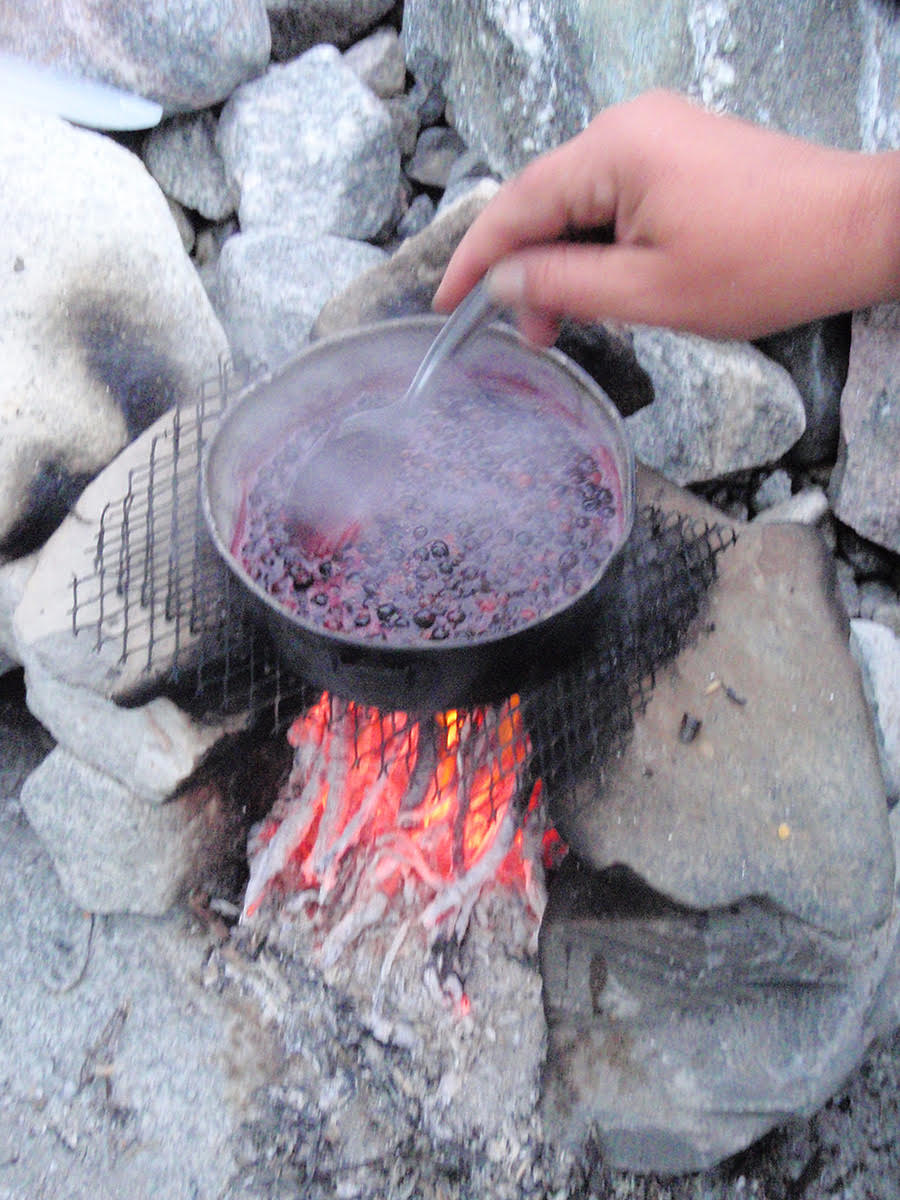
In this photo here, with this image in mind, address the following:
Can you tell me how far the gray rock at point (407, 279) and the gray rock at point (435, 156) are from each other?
0.94m

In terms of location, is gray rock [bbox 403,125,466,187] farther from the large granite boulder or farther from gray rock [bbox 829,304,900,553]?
the large granite boulder

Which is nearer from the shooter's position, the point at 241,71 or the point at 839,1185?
the point at 839,1185

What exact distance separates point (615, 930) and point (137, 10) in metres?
2.68

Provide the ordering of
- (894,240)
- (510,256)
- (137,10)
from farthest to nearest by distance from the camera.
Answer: (137,10)
(510,256)
(894,240)

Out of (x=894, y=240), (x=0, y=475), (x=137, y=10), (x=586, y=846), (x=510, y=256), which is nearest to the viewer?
(x=894, y=240)

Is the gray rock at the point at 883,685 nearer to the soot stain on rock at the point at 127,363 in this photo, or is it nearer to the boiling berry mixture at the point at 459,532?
the boiling berry mixture at the point at 459,532

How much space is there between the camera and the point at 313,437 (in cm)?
196

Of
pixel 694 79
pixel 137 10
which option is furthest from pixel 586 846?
pixel 137 10

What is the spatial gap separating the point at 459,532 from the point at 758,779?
2.39 feet

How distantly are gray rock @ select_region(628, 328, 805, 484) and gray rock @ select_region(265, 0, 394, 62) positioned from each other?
1565 mm

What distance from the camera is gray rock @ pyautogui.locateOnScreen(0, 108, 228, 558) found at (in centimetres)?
218

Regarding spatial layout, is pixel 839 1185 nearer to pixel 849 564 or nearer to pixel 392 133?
pixel 849 564

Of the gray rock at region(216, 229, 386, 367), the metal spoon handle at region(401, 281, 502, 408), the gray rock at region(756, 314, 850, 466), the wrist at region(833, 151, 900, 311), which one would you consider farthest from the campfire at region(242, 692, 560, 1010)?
the gray rock at region(756, 314, 850, 466)

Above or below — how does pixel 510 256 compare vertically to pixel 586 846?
above
